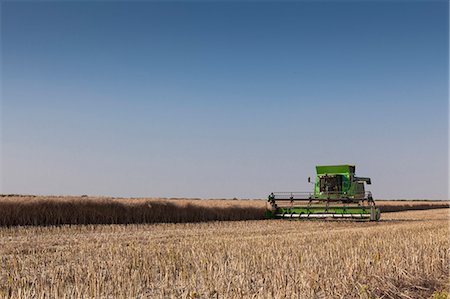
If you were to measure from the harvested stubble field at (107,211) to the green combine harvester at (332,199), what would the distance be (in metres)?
2.27

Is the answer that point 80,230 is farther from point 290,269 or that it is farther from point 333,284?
point 333,284

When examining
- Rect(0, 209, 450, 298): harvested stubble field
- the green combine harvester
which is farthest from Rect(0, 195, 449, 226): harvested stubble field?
Rect(0, 209, 450, 298): harvested stubble field

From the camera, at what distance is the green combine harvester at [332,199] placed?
21.0m

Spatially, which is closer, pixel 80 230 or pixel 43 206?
pixel 80 230

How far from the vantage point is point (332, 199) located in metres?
22.0

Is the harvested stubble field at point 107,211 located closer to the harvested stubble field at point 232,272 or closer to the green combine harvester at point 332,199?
the green combine harvester at point 332,199

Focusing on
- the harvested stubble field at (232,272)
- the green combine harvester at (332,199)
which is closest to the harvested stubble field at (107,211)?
the green combine harvester at (332,199)

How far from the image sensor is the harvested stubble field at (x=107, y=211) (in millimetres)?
17047

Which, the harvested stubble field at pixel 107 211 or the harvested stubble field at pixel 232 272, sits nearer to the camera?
the harvested stubble field at pixel 232 272

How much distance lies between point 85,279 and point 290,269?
2.65 meters

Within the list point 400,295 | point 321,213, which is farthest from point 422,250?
point 321,213

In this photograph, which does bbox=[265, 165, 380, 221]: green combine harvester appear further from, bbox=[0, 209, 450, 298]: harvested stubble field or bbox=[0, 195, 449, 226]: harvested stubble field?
bbox=[0, 209, 450, 298]: harvested stubble field

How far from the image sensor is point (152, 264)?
6965mm

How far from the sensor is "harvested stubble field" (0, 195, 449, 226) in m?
17.0
